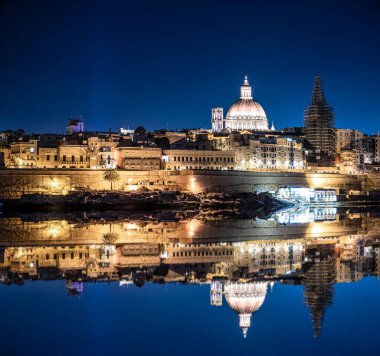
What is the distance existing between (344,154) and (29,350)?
55.9m

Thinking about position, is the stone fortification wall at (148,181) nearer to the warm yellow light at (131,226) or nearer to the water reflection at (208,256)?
the water reflection at (208,256)

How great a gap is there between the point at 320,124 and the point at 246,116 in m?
13.2

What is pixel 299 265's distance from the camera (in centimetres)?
1677

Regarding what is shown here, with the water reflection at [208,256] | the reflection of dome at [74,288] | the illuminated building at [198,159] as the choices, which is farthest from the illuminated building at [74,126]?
the reflection of dome at [74,288]

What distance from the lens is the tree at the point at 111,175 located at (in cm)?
4450

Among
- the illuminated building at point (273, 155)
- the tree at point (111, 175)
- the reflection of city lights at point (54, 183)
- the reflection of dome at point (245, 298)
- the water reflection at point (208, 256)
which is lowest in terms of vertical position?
the reflection of dome at point (245, 298)

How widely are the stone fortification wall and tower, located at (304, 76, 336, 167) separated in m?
12.7

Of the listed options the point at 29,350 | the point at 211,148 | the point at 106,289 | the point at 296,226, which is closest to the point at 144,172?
the point at 211,148

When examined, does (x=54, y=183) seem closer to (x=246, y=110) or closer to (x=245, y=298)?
(x=245, y=298)

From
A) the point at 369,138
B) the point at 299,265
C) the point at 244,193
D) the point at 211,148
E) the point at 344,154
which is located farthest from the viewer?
the point at 369,138

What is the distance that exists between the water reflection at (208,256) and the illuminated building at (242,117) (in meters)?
47.4

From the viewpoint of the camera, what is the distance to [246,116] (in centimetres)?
7744

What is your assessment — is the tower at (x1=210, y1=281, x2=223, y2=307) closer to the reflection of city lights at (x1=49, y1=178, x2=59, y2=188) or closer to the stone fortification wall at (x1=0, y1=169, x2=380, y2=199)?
the stone fortification wall at (x1=0, y1=169, x2=380, y2=199)

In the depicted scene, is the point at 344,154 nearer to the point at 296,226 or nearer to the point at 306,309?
the point at 296,226
